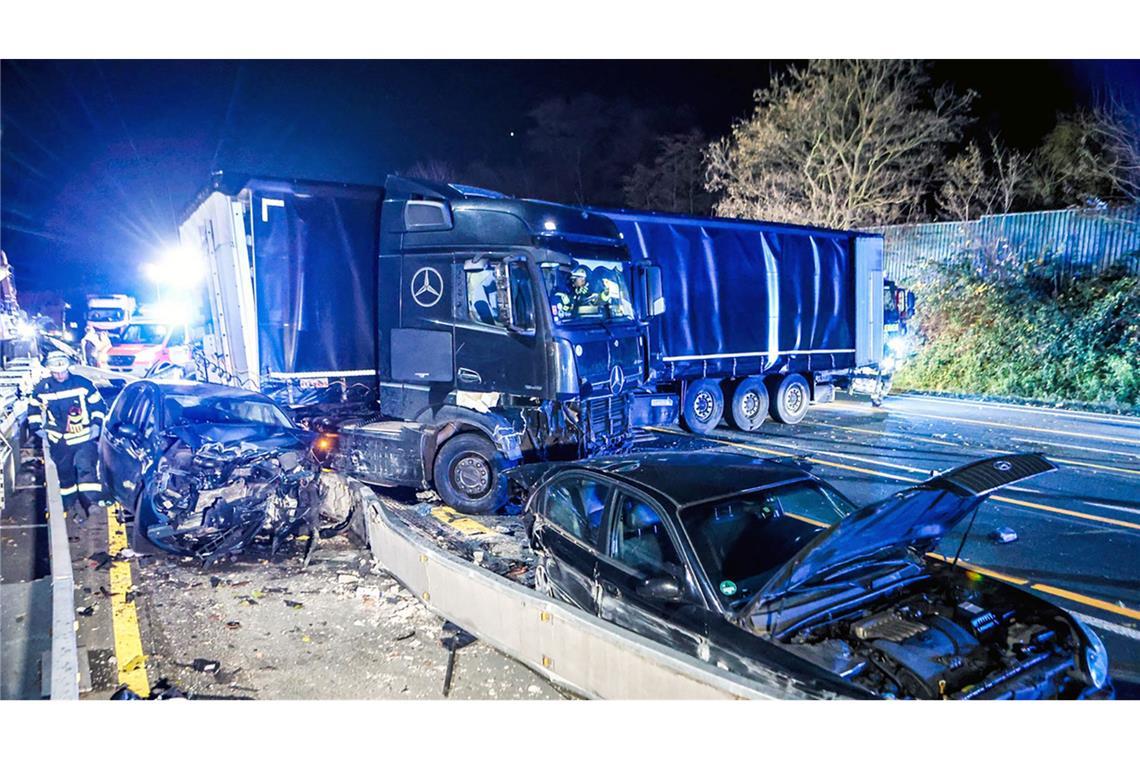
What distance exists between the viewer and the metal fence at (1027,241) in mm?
14953

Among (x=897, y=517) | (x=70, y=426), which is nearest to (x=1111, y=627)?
(x=897, y=517)

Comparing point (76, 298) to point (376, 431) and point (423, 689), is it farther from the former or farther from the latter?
point (423, 689)

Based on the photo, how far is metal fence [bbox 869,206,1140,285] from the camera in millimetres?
14953

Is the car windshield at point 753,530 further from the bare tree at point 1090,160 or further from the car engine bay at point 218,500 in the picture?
the bare tree at point 1090,160

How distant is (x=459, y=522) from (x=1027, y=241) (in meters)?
15.4

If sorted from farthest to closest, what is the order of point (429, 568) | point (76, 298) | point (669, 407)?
point (76, 298) < point (669, 407) < point (429, 568)

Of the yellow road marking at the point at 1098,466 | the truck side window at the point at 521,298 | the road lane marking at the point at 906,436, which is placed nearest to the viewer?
the truck side window at the point at 521,298

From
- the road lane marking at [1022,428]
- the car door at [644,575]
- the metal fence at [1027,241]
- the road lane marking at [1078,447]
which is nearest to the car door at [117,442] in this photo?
the car door at [644,575]

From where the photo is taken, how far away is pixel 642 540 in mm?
3871

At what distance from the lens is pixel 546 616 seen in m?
3.78

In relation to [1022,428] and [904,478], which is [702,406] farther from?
[1022,428]

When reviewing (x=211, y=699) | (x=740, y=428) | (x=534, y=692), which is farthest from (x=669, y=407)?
(x=211, y=699)

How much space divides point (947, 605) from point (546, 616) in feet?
6.62

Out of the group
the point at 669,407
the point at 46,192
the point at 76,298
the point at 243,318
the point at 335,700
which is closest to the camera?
the point at 335,700
